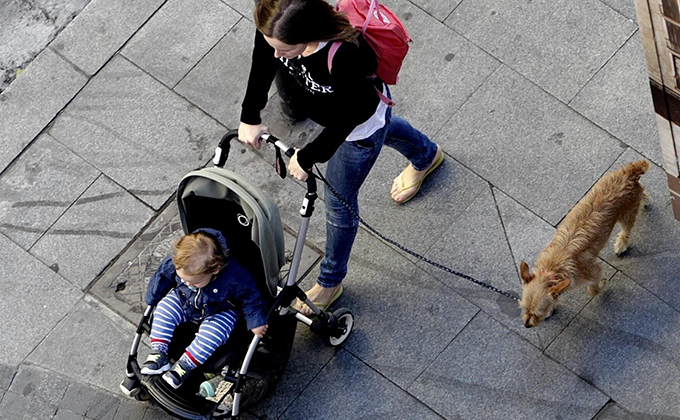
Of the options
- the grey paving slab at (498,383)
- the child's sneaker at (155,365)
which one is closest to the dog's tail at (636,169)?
the grey paving slab at (498,383)

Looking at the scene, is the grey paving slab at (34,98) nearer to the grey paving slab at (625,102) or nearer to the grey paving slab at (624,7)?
the grey paving slab at (625,102)

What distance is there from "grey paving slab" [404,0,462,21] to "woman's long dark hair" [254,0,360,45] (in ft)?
9.24

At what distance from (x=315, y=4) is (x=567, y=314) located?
9.55ft

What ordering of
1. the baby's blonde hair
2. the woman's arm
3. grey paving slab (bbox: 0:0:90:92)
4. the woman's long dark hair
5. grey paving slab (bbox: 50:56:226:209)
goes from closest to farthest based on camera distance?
the woman's long dark hair, the woman's arm, the baby's blonde hair, grey paving slab (bbox: 50:56:226:209), grey paving slab (bbox: 0:0:90:92)

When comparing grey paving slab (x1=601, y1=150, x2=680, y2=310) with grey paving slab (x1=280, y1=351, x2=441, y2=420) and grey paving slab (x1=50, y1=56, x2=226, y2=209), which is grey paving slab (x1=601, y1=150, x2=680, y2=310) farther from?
grey paving slab (x1=50, y1=56, x2=226, y2=209)

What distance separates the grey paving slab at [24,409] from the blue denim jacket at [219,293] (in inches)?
48.4

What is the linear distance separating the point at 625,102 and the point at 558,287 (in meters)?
1.95

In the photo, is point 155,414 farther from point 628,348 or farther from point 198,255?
point 628,348

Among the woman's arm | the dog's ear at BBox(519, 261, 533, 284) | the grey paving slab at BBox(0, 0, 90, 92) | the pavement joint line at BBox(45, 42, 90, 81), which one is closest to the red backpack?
the woman's arm

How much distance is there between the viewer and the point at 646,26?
4.70 meters

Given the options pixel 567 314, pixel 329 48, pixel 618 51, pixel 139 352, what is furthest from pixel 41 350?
pixel 618 51

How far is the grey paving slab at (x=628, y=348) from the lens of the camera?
18.8ft

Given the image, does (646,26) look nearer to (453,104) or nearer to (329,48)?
(329,48)

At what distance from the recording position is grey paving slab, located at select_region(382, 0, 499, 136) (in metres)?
6.71
